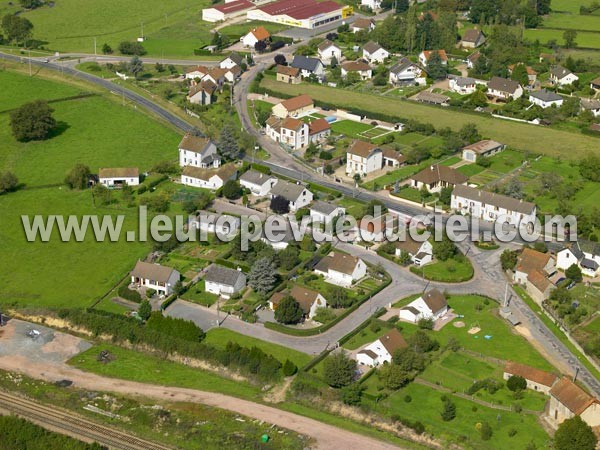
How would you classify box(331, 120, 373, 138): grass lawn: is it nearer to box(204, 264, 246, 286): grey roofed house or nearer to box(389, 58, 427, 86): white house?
box(389, 58, 427, 86): white house

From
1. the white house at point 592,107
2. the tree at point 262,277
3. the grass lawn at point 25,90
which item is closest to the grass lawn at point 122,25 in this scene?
the grass lawn at point 25,90

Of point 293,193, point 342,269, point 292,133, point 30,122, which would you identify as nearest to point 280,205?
point 293,193

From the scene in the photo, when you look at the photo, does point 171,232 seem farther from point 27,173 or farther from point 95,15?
point 95,15

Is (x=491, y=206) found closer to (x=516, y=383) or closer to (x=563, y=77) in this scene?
(x=516, y=383)

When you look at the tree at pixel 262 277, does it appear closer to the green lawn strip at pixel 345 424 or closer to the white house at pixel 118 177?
the green lawn strip at pixel 345 424

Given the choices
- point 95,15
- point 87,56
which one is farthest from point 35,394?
point 95,15

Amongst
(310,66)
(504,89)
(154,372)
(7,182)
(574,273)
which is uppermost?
(310,66)
